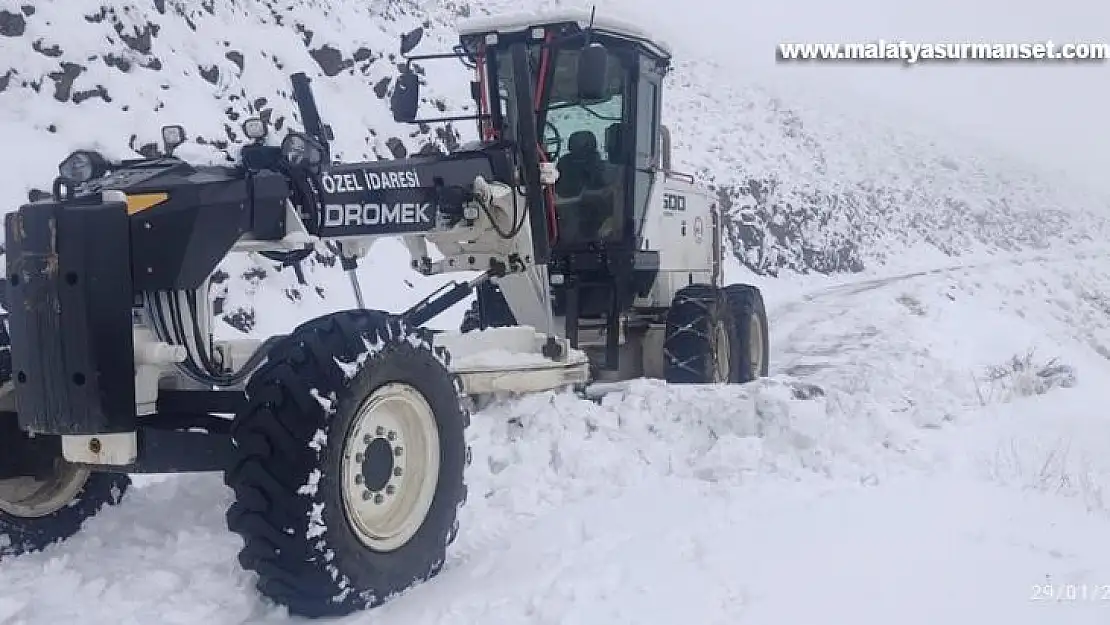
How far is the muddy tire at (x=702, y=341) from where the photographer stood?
788 centimetres

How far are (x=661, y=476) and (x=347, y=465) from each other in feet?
6.88

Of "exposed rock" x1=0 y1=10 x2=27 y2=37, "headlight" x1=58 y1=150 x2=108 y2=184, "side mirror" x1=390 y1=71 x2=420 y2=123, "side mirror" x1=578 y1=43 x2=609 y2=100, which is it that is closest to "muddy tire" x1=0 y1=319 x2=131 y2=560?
"headlight" x1=58 y1=150 x2=108 y2=184

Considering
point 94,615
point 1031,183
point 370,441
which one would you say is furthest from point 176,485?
point 1031,183

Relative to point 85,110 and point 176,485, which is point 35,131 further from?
point 176,485

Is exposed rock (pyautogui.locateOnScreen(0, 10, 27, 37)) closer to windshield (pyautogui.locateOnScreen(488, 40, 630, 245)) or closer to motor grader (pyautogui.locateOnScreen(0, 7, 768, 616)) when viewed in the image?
windshield (pyautogui.locateOnScreen(488, 40, 630, 245))

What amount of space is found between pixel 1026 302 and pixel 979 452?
17.4 metres

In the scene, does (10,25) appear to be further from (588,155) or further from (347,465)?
(347,465)

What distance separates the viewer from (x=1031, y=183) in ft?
198

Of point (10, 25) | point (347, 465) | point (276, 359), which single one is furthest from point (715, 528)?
point (10, 25)

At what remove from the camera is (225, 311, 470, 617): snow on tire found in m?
3.34

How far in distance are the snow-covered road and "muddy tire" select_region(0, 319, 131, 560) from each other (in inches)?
3.1
